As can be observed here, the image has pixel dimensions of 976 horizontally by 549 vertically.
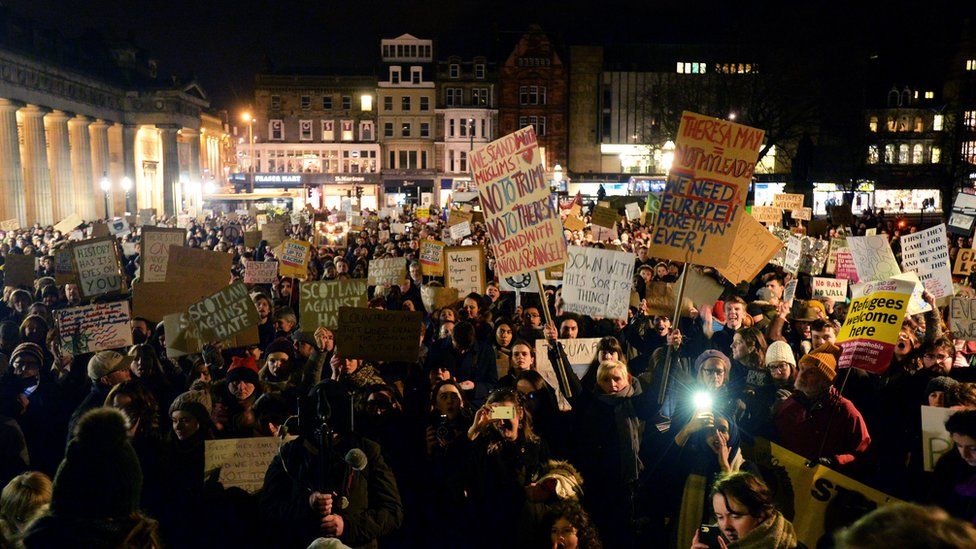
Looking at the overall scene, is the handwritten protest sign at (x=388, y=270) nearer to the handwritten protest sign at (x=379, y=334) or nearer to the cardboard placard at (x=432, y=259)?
the cardboard placard at (x=432, y=259)

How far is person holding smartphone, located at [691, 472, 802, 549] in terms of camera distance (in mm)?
3842

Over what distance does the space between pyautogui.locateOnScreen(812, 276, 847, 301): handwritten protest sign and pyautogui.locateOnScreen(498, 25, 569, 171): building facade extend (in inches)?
2437

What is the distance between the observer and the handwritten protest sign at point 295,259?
49.1ft

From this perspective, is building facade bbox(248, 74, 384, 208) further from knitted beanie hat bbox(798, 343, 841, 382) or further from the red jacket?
the red jacket

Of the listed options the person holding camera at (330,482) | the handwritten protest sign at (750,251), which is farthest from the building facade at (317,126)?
the person holding camera at (330,482)

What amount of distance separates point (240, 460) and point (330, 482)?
1408mm

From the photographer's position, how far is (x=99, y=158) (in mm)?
70000

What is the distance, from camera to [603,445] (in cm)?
625

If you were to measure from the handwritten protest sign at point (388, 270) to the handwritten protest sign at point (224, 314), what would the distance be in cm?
580

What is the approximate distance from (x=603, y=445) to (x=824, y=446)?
146 centimetres

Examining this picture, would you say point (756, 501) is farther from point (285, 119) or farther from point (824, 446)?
point (285, 119)

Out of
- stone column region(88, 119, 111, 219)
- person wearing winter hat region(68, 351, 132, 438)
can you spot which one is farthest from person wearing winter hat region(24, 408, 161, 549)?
stone column region(88, 119, 111, 219)

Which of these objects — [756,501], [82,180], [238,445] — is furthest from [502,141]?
[82,180]

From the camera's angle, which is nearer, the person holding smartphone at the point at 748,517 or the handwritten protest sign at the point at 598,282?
the person holding smartphone at the point at 748,517
